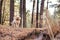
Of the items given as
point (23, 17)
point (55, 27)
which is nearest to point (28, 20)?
point (23, 17)

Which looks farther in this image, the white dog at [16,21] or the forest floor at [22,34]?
the white dog at [16,21]

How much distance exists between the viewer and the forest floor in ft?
7.40

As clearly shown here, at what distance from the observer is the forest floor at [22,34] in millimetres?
2254

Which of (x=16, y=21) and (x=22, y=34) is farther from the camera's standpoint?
(x=16, y=21)

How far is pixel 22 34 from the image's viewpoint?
2361mm

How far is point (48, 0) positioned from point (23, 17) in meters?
0.58

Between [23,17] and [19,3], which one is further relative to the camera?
[19,3]

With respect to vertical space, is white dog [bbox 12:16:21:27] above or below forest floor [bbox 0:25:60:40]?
above

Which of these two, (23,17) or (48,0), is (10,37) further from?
(48,0)

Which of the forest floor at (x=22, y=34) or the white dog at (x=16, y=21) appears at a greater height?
the white dog at (x=16, y=21)

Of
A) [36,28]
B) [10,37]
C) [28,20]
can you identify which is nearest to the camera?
[10,37]

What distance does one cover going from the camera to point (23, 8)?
288 centimetres

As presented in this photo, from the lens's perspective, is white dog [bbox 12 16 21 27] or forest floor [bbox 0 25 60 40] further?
white dog [bbox 12 16 21 27]

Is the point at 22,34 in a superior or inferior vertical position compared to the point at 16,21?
inferior
